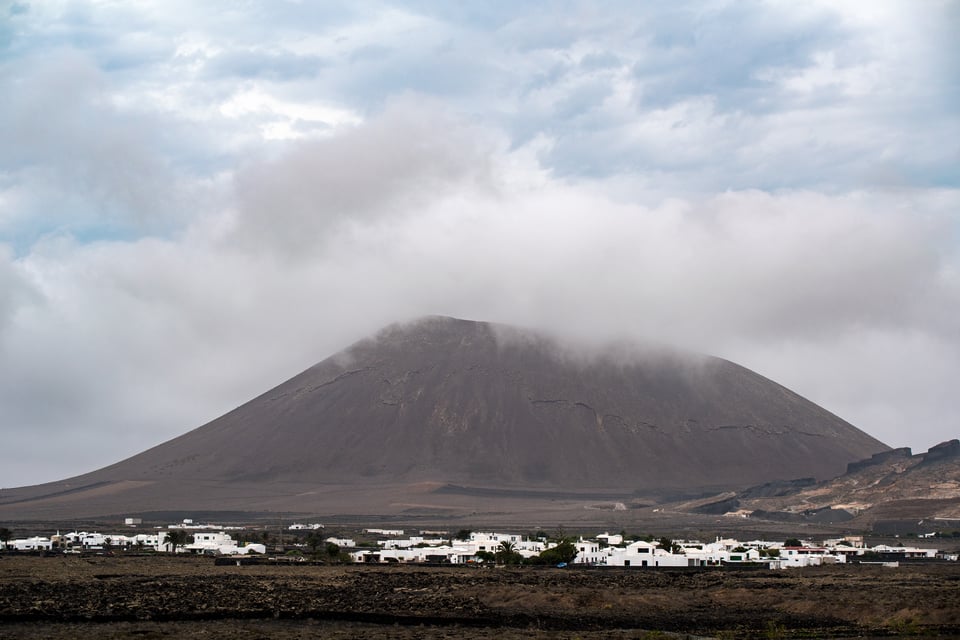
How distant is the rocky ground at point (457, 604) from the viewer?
38.5 m

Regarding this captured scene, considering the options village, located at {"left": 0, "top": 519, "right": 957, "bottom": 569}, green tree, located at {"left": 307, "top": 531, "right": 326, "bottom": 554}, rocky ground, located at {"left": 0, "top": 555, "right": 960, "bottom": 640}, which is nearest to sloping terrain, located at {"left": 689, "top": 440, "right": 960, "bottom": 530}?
village, located at {"left": 0, "top": 519, "right": 957, "bottom": 569}

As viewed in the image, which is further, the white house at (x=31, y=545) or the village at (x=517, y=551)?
the white house at (x=31, y=545)

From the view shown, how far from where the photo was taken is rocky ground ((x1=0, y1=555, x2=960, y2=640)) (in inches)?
1517

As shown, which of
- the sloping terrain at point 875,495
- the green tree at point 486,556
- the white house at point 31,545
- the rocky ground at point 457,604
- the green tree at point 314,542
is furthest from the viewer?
the sloping terrain at point 875,495

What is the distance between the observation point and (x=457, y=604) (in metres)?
47.3

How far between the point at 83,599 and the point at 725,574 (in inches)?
1427

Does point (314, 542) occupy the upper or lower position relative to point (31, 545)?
lower

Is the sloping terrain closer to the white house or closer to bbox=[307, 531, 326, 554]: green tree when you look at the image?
bbox=[307, 531, 326, 554]: green tree

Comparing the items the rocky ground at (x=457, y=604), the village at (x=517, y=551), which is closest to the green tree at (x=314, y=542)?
the village at (x=517, y=551)

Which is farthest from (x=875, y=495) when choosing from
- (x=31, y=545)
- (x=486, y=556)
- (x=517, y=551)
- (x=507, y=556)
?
(x=31, y=545)

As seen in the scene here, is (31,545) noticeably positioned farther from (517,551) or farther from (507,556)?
(507,556)

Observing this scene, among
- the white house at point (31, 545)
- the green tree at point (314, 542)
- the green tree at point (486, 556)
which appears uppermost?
the white house at point (31, 545)

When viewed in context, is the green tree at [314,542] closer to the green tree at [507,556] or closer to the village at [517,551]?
the village at [517,551]

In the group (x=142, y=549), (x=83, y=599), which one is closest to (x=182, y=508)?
(x=142, y=549)
